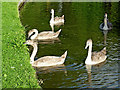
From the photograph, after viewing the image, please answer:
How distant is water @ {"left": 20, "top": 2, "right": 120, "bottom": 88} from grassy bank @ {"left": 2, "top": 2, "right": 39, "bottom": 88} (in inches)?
32.3

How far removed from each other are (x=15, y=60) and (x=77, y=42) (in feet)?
18.8

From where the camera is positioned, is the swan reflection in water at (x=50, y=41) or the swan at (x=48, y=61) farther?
the swan reflection in water at (x=50, y=41)

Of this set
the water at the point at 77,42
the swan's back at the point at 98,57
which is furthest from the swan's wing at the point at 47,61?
the swan's back at the point at 98,57

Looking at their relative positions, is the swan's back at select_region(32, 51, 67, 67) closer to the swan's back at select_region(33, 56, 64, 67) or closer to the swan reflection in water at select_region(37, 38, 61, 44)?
the swan's back at select_region(33, 56, 64, 67)

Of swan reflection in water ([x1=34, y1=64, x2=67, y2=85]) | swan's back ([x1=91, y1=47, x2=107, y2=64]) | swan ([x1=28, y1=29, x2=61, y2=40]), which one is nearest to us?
swan reflection in water ([x1=34, y1=64, x2=67, y2=85])

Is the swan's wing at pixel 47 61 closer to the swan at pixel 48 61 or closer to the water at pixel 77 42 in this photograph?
the swan at pixel 48 61

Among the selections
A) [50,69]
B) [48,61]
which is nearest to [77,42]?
[48,61]

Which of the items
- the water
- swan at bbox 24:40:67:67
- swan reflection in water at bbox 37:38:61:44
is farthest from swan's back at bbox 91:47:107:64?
swan reflection in water at bbox 37:38:61:44

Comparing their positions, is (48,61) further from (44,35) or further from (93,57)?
(44,35)

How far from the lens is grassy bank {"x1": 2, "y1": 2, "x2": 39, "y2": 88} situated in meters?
12.6

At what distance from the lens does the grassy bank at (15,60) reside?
12625 mm

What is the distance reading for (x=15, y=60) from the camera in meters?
15.0

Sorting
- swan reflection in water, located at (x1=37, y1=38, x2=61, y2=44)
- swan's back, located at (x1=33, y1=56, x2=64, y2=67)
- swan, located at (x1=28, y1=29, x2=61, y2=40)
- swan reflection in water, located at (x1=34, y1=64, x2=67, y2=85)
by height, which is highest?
swan, located at (x1=28, y1=29, x2=61, y2=40)

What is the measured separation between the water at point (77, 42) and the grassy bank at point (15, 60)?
0.82 meters
